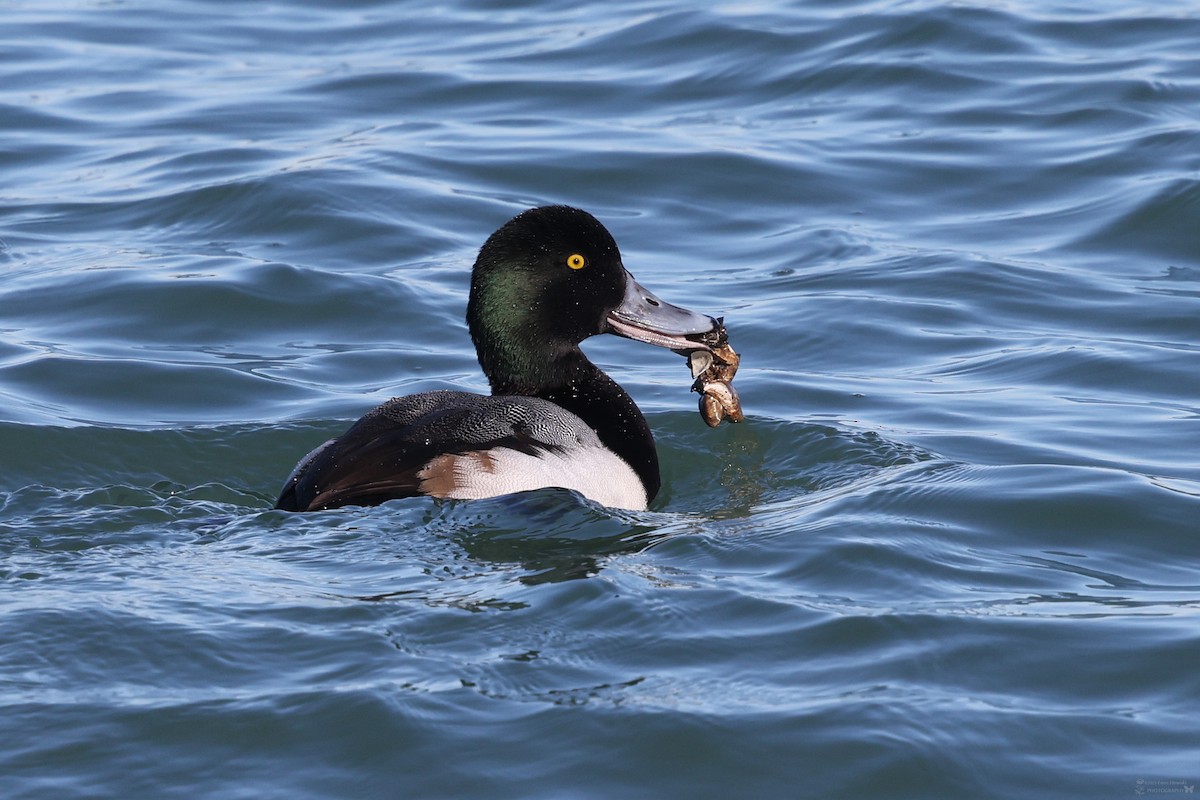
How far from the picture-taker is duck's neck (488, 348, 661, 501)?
6914 mm

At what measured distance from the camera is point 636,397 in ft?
28.0

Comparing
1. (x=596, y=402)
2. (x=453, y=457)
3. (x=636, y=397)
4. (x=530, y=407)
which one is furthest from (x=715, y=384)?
(x=453, y=457)

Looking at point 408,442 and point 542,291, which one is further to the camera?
point 542,291

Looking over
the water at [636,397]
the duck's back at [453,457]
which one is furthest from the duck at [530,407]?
the water at [636,397]

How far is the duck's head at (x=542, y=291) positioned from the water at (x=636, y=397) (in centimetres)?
78

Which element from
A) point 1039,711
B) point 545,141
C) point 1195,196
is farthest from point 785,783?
point 545,141

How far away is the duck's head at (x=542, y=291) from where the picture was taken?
6918 millimetres

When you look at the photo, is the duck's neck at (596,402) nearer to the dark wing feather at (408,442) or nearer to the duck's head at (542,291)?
the duck's head at (542,291)

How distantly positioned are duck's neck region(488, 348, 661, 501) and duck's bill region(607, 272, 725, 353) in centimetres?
24

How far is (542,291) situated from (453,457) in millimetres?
1151

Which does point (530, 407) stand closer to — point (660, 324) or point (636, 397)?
point (660, 324)

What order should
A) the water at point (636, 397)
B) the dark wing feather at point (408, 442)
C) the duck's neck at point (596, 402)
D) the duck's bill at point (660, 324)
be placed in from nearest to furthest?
the water at point (636, 397)
the dark wing feather at point (408, 442)
the duck's neck at point (596, 402)
the duck's bill at point (660, 324)

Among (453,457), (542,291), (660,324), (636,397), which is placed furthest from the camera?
(636,397)

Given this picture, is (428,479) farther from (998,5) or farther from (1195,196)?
(998,5)
